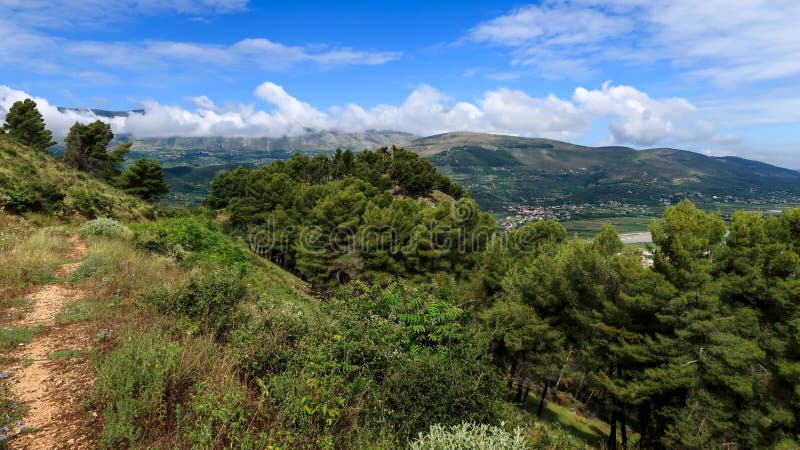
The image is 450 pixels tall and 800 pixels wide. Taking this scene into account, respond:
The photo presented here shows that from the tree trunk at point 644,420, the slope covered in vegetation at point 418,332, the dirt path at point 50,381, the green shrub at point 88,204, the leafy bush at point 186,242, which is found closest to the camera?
the dirt path at point 50,381

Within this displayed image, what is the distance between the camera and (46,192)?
56.4ft

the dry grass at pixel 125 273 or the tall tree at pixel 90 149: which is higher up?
the tall tree at pixel 90 149

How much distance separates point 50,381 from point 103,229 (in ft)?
37.4

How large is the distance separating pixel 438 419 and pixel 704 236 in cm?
1593

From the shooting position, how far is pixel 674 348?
14.7 metres

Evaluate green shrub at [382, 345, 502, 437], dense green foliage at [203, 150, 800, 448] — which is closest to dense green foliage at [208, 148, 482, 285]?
dense green foliage at [203, 150, 800, 448]

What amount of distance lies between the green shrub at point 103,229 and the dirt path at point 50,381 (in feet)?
24.4

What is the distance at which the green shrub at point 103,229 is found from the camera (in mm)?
14086

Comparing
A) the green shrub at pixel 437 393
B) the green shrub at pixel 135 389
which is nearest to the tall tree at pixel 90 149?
the green shrub at pixel 135 389

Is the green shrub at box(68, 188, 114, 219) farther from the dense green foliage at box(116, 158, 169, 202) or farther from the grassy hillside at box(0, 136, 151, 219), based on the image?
the dense green foliage at box(116, 158, 169, 202)

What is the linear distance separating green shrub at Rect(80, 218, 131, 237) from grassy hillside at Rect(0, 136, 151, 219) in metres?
4.05

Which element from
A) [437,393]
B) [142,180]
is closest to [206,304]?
[437,393]

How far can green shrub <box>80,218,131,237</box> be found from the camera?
14.1 meters

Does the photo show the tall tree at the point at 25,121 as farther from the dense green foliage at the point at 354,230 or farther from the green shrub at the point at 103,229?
the green shrub at the point at 103,229
